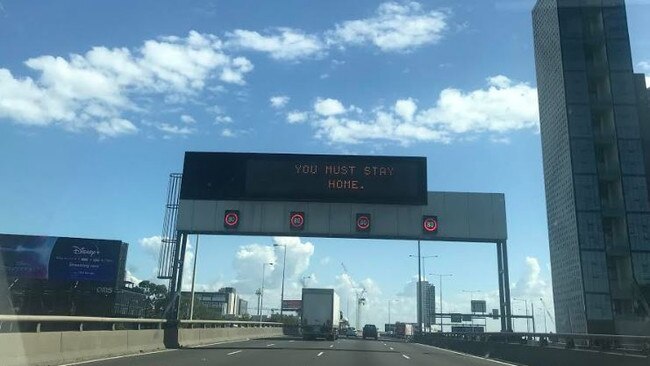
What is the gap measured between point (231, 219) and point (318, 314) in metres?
21.7

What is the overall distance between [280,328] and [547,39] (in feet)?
130

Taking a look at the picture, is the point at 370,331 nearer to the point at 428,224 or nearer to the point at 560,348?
the point at 428,224

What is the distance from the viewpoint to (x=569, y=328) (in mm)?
53500

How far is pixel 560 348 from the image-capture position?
1878 cm

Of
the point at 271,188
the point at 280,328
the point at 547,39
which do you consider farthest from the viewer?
the point at 280,328

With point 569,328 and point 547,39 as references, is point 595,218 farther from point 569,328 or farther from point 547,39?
point 547,39

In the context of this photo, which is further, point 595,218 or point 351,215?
point 595,218

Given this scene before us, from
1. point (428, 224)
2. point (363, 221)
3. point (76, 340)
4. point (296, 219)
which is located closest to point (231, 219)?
point (296, 219)

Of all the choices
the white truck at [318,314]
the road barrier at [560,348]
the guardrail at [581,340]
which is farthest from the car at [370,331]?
the guardrail at [581,340]

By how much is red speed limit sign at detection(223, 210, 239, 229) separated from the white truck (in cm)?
2112

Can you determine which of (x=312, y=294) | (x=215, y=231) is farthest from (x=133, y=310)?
(x=215, y=231)

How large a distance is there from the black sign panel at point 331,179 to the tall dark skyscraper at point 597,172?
92.8ft

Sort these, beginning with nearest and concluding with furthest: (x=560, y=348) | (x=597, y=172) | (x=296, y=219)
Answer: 1. (x=560, y=348)
2. (x=296, y=219)
3. (x=597, y=172)

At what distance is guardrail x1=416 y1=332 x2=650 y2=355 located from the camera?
15540 mm
